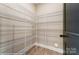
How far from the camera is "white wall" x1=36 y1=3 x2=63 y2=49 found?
1.14 m

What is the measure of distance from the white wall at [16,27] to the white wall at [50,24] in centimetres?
9

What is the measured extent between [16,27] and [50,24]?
0.43 meters

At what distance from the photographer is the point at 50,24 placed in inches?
45.3

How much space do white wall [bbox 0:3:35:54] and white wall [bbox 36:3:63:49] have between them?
3.5 inches

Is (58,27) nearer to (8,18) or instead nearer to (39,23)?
(39,23)

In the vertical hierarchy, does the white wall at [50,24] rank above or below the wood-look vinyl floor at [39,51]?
above

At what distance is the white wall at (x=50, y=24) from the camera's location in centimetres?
114

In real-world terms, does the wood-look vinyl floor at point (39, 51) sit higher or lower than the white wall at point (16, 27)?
lower

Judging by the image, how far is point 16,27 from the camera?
113cm

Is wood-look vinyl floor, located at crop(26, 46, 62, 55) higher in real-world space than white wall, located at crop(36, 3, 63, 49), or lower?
lower

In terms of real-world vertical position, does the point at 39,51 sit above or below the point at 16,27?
below

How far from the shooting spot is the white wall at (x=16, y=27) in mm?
1085
